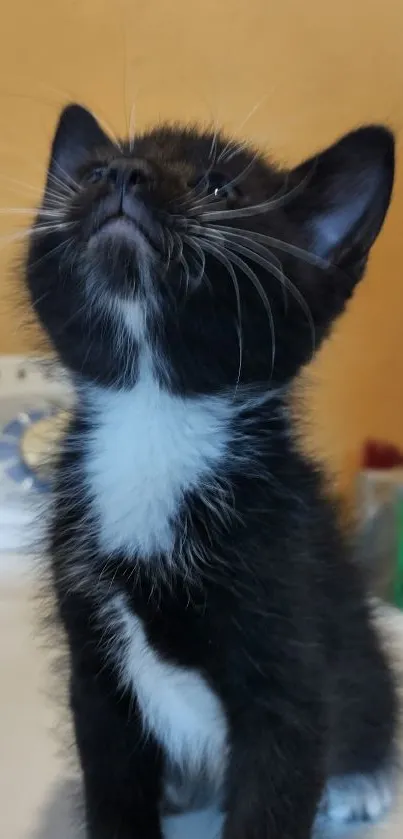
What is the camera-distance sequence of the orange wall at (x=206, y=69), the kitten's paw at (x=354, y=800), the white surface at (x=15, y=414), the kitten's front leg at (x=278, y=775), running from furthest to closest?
the orange wall at (x=206, y=69), the white surface at (x=15, y=414), the kitten's paw at (x=354, y=800), the kitten's front leg at (x=278, y=775)

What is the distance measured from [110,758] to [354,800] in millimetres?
218

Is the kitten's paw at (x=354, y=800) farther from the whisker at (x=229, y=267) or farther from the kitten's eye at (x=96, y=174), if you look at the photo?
the kitten's eye at (x=96, y=174)

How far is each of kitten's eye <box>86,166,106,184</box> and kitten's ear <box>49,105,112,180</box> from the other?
104mm

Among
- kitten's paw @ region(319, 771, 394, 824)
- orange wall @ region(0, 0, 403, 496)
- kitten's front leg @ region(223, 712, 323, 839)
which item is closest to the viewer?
kitten's front leg @ region(223, 712, 323, 839)

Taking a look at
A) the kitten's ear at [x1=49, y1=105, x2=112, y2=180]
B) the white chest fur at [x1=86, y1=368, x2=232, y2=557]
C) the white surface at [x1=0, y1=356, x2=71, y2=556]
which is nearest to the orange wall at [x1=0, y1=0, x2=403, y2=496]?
the white surface at [x1=0, y1=356, x2=71, y2=556]

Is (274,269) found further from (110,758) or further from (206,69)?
(206,69)

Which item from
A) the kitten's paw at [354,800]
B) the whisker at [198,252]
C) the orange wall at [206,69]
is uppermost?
the orange wall at [206,69]

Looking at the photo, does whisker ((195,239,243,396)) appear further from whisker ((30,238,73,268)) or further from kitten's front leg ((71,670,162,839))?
kitten's front leg ((71,670,162,839))

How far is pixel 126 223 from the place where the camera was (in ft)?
1.87

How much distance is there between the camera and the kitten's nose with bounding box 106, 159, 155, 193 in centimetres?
57

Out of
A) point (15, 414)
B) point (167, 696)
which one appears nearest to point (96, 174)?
point (167, 696)

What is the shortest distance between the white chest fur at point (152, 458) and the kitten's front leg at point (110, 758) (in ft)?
0.39

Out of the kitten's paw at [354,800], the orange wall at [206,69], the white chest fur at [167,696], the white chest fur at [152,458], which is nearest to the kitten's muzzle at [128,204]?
the white chest fur at [152,458]

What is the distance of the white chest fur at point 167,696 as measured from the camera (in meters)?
0.60
